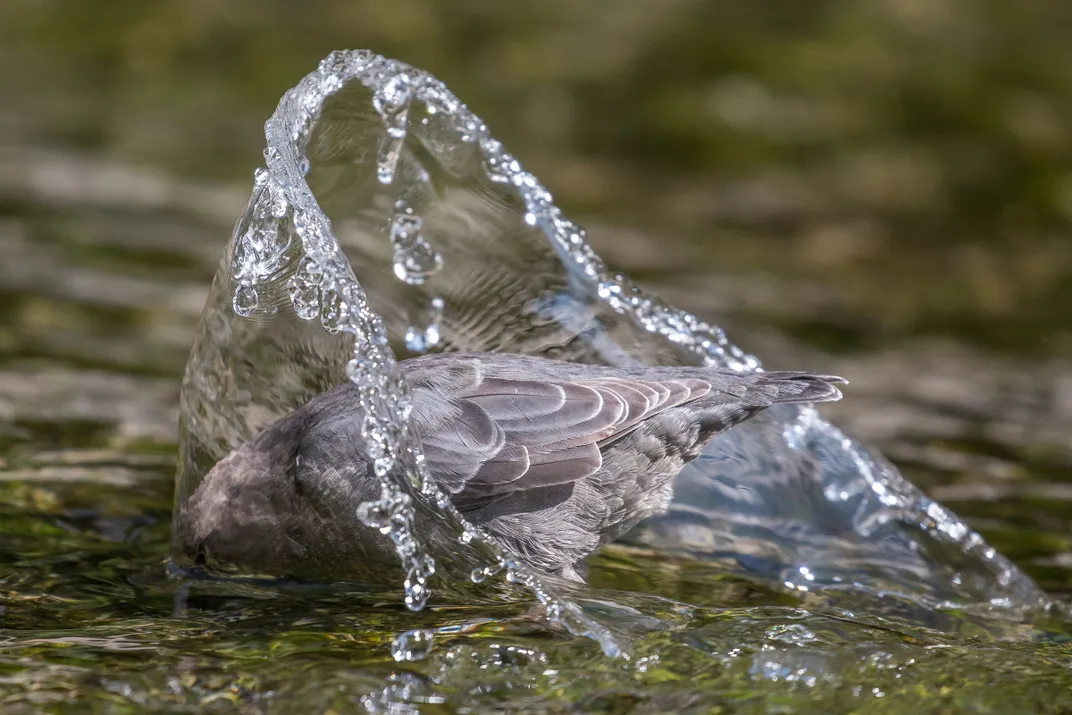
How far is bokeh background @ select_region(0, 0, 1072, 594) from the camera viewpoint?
699 cm

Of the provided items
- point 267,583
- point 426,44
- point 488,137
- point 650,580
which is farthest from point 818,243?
point 267,583

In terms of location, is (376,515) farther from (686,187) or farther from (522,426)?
(686,187)

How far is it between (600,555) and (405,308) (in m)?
1.37

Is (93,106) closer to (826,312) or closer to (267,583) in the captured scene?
(826,312)

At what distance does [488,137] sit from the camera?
5.63 metres

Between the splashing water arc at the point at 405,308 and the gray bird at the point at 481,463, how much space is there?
0.15 m

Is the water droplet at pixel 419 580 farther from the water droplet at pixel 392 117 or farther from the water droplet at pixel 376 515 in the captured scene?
the water droplet at pixel 392 117

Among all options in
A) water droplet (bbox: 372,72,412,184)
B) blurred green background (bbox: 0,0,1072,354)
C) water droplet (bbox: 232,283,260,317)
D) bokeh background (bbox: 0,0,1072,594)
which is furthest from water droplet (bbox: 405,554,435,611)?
blurred green background (bbox: 0,0,1072,354)

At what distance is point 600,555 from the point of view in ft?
17.3

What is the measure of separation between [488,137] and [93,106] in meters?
8.22

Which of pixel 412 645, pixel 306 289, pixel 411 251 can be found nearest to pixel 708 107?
pixel 411 251

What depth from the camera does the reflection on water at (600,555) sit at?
3.66 meters

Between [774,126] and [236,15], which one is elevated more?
[236,15]

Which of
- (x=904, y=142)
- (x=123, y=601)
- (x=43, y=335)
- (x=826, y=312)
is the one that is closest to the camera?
(x=123, y=601)
